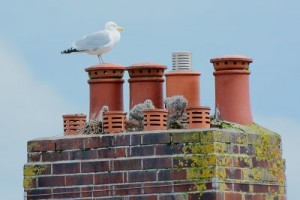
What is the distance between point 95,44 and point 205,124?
281 centimetres

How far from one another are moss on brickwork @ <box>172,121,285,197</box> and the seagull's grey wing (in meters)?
2.47

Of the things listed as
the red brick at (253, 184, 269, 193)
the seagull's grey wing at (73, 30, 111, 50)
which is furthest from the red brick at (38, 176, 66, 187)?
the seagull's grey wing at (73, 30, 111, 50)

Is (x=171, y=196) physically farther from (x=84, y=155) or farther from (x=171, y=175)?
(x=84, y=155)

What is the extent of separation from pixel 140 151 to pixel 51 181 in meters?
1.04

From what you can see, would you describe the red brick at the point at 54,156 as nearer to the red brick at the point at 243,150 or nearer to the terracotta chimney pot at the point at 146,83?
the terracotta chimney pot at the point at 146,83

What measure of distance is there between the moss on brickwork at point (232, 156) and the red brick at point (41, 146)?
1490mm

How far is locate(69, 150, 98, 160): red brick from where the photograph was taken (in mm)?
12156

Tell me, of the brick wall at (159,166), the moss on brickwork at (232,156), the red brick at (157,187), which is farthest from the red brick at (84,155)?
the moss on brickwork at (232,156)

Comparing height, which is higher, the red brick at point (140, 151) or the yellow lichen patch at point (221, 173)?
the red brick at point (140, 151)

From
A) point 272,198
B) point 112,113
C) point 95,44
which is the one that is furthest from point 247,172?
point 95,44

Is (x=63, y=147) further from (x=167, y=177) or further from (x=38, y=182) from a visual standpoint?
(x=167, y=177)

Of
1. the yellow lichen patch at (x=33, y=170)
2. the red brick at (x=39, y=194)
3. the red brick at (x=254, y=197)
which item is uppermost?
the yellow lichen patch at (x=33, y=170)

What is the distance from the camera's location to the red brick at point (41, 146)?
12.5 m

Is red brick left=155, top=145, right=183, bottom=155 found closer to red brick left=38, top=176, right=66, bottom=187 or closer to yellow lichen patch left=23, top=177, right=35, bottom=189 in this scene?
red brick left=38, top=176, right=66, bottom=187
